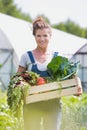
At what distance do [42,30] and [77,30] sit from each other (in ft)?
217

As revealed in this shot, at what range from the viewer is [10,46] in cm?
1892

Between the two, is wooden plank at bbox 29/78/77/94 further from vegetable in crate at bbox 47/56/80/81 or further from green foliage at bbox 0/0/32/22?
green foliage at bbox 0/0/32/22

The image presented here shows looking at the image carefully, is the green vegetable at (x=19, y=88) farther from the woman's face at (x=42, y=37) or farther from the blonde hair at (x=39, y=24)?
the blonde hair at (x=39, y=24)

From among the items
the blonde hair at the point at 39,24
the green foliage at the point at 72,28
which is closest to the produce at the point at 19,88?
the blonde hair at the point at 39,24

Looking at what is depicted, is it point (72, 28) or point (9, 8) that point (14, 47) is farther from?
point (72, 28)

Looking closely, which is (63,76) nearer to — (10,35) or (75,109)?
(75,109)

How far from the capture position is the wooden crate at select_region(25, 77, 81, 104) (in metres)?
3.82

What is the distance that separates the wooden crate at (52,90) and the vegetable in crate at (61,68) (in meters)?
0.12

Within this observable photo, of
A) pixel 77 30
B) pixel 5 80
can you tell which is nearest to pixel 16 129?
pixel 5 80

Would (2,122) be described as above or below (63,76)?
below

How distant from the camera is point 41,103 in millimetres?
3992

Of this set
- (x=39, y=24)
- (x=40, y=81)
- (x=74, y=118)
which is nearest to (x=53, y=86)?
(x=40, y=81)

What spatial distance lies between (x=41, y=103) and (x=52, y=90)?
0.18 meters

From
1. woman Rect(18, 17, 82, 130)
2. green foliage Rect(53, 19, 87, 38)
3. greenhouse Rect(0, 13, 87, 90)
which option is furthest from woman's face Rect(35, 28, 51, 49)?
green foliage Rect(53, 19, 87, 38)
